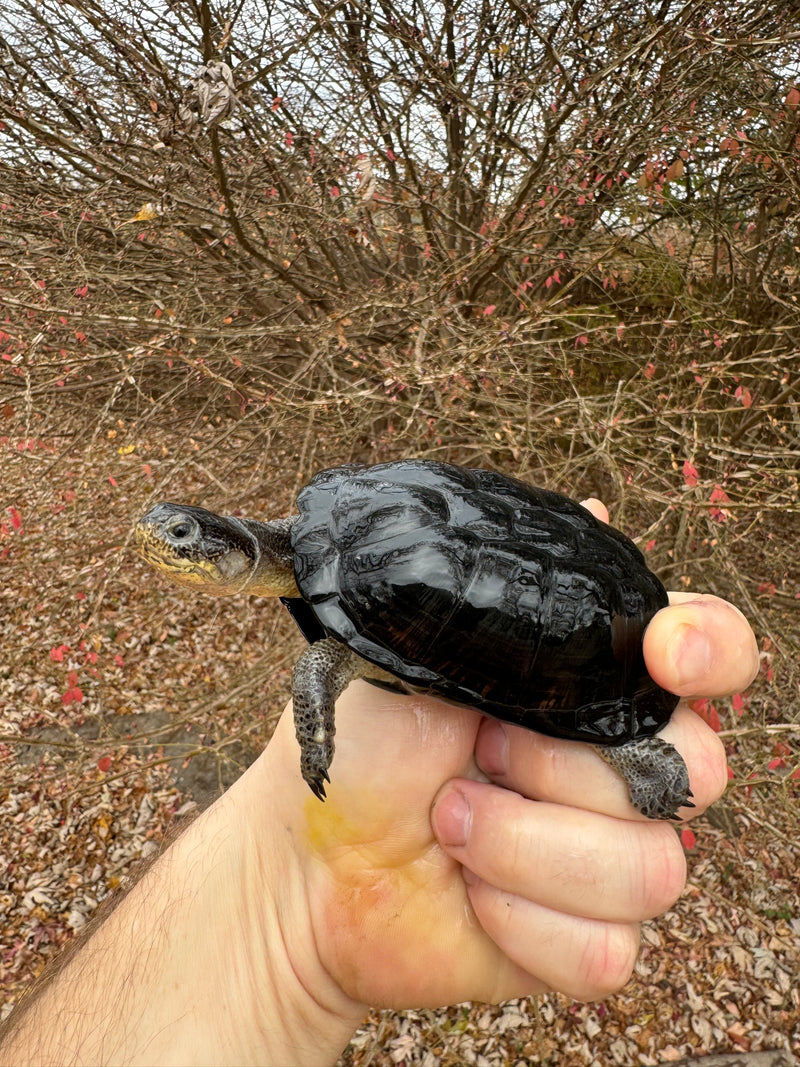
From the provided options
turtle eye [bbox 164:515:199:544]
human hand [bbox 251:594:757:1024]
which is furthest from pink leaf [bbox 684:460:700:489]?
turtle eye [bbox 164:515:199:544]

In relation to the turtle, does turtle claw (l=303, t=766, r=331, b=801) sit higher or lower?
lower

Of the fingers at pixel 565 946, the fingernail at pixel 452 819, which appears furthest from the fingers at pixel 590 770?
the fingers at pixel 565 946

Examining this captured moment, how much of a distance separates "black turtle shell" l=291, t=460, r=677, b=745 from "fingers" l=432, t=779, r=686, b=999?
0.29 meters

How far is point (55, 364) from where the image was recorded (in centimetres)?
348

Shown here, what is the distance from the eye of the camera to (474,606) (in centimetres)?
200

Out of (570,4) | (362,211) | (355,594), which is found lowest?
(355,594)

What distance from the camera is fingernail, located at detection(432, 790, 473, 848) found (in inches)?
80.1

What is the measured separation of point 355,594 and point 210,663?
478cm

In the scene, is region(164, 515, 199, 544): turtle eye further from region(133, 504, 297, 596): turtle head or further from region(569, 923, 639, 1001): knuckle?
region(569, 923, 639, 1001): knuckle

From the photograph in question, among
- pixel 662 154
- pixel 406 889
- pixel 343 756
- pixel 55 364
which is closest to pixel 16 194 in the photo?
pixel 55 364

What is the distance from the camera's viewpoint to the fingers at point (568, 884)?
1937 millimetres

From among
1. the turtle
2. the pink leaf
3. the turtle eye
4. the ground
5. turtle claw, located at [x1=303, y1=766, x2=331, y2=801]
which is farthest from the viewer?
the ground

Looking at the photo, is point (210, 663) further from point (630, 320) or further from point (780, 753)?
point (630, 320)

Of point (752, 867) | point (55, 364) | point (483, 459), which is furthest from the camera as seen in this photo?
point (483, 459)
